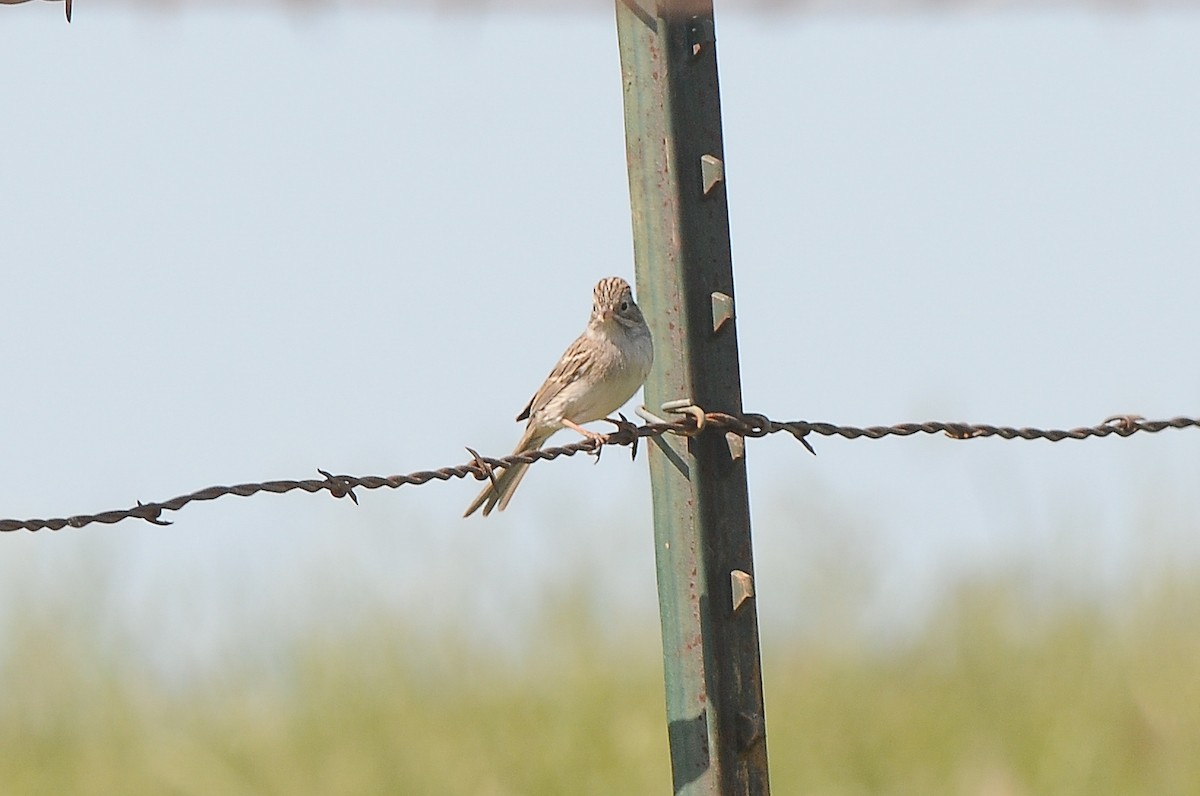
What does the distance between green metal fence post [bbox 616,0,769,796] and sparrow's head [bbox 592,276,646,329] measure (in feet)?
3.28

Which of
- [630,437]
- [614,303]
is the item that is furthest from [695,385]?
[614,303]

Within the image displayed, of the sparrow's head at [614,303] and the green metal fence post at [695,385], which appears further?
the sparrow's head at [614,303]

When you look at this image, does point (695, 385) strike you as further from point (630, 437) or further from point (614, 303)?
point (614, 303)

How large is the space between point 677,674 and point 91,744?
6826 mm

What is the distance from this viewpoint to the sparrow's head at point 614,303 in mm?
5530

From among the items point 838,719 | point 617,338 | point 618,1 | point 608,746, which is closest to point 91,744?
point 608,746

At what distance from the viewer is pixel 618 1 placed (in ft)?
13.9

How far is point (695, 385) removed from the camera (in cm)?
424

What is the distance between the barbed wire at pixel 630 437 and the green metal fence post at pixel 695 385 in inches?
2.7

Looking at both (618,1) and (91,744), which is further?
(91,744)

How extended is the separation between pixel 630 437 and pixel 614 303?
1.55m

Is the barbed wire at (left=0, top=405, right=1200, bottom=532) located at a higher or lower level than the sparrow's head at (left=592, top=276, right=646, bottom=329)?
lower

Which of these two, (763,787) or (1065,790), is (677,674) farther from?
(1065,790)

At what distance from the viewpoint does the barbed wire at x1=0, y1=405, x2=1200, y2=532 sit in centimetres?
344
